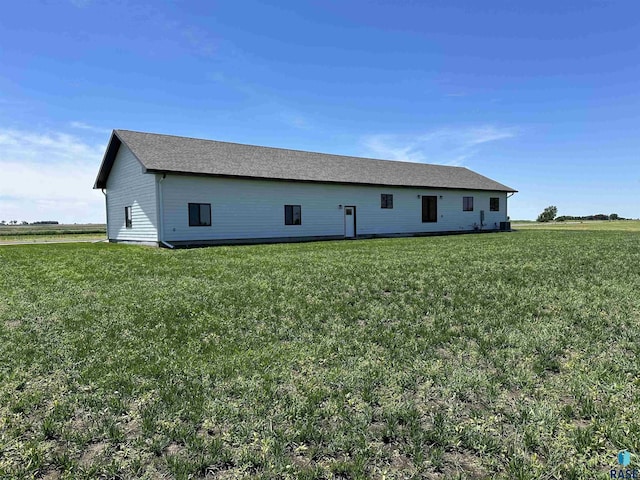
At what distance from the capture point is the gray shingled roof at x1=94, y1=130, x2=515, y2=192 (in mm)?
17734

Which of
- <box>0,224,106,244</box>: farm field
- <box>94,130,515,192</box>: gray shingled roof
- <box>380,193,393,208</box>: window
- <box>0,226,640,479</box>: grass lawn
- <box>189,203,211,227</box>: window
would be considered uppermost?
<box>94,130,515,192</box>: gray shingled roof

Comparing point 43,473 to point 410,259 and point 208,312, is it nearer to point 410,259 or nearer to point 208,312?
point 208,312

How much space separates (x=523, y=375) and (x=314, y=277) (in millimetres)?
4917

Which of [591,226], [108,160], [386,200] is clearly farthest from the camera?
[591,226]

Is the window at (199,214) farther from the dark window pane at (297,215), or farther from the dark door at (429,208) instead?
the dark door at (429,208)

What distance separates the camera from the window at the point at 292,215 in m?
20.0

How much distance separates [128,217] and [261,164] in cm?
719

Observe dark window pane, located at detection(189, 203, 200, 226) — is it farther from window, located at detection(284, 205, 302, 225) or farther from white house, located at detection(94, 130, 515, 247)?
window, located at detection(284, 205, 302, 225)

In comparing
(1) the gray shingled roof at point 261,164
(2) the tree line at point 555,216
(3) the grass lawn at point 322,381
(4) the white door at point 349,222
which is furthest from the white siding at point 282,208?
(2) the tree line at point 555,216

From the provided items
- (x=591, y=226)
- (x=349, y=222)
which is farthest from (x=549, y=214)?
(x=349, y=222)

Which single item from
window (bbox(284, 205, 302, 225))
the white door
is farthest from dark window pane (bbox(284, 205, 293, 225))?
the white door

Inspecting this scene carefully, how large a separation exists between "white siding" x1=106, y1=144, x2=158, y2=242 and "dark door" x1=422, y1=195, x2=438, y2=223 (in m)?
16.6

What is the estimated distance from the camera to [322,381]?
345 centimetres

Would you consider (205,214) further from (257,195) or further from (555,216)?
(555,216)
